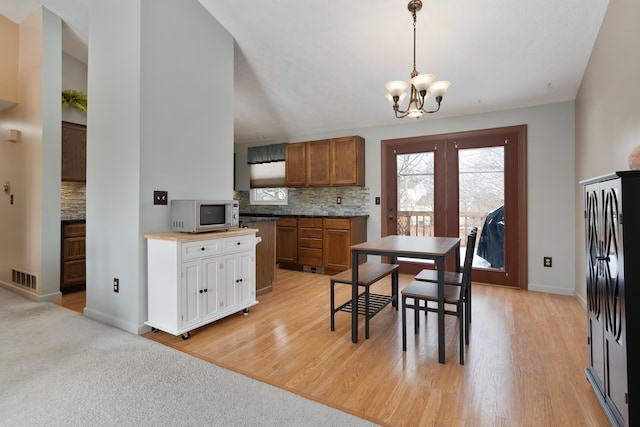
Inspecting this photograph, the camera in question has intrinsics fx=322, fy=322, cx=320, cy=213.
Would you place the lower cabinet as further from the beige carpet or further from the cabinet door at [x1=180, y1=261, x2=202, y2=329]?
the beige carpet

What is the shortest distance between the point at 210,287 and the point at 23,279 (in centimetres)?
293

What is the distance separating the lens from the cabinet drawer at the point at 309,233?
518 cm

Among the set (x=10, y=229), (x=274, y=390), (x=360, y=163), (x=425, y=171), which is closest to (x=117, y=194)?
(x=274, y=390)

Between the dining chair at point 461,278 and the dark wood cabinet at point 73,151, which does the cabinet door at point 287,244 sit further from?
the dark wood cabinet at point 73,151

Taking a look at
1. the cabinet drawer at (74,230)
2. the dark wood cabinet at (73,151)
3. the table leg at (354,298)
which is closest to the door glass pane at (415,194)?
the table leg at (354,298)

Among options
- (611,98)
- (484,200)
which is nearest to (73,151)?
(484,200)

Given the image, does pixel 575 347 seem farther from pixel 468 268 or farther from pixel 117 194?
pixel 117 194

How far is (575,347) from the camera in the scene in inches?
97.4

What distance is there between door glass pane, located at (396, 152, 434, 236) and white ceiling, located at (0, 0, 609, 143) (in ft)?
2.30

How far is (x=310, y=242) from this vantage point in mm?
5254

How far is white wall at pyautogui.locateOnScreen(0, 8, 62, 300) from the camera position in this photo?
12.2 ft

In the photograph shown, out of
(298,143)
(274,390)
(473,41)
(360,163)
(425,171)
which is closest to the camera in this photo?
(274,390)

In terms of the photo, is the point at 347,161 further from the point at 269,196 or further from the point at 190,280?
the point at 190,280

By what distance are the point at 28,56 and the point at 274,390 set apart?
488cm
